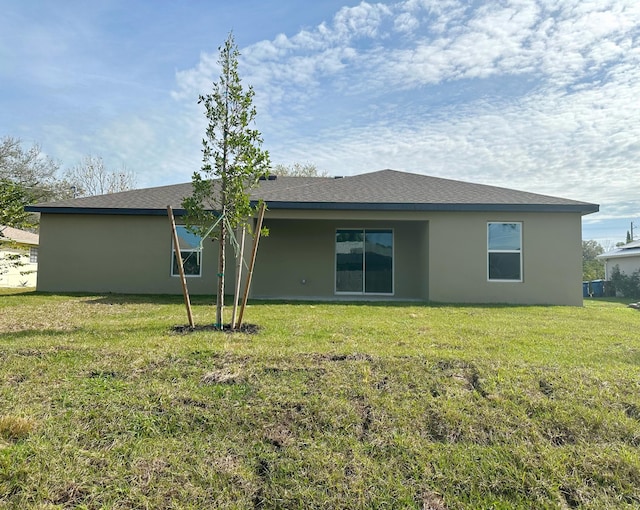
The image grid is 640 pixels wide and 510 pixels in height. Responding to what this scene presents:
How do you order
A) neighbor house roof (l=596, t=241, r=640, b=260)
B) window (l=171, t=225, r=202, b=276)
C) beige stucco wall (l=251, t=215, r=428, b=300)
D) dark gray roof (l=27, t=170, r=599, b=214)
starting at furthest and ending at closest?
1. neighbor house roof (l=596, t=241, r=640, b=260)
2. beige stucco wall (l=251, t=215, r=428, b=300)
3. window (l=171, t=225, r=202, b=276)
4. dark gray roof (l=27, t=170, r=599, b=214)

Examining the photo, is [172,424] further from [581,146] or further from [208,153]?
[581,146]

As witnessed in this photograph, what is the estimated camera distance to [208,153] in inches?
236

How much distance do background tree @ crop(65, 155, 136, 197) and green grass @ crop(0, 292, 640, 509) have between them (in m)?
29.4

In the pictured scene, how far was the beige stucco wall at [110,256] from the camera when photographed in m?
11.4

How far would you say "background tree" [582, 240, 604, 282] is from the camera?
24094 millimetres

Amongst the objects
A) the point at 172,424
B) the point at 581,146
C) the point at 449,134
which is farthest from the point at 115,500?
the point at 581,146

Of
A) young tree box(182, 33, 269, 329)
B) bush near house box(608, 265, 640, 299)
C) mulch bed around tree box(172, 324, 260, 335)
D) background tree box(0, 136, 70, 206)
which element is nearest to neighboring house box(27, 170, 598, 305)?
young tree box(182, 33, 269, 329)

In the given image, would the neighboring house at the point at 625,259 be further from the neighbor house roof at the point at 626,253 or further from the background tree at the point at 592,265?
the background tree at the point at 592,265

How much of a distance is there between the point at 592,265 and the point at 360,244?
24.3m

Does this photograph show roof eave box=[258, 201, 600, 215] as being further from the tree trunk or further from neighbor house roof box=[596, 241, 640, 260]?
neighbor house roof box=[596, 241, 640, 260]

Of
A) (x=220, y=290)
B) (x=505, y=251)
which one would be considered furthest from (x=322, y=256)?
(x=220, y=290)

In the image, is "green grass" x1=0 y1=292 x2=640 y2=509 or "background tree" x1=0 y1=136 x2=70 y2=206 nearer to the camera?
"green grass" x1=0 y1=292 x2=640 y2=509

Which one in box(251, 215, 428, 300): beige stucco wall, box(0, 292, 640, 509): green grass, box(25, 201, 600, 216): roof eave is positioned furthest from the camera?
box(251, 215, 428, 300): beige stucco wall

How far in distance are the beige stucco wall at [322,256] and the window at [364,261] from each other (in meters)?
0.22
